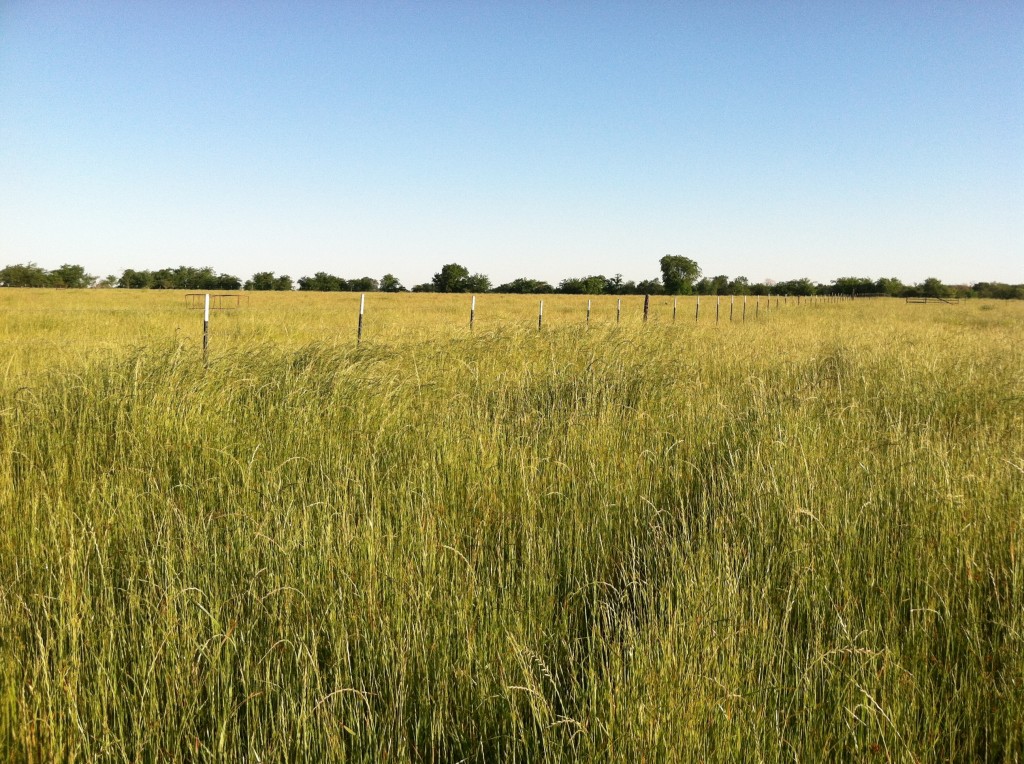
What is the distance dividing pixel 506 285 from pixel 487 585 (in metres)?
124

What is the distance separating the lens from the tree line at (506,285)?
97938 millimetres

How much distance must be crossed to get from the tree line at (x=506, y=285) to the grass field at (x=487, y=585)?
83.0 m

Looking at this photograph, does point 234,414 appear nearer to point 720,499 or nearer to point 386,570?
point 386,570

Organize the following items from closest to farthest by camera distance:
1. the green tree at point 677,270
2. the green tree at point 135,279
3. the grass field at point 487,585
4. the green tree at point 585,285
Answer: the grass field at point 487,585, the green tree at point 135,279, the green tree at point 585,285, the green tree at point 677,270

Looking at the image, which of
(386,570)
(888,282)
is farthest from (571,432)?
(888,282)

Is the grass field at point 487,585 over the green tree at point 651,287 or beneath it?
beneath

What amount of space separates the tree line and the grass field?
83038 millimetres

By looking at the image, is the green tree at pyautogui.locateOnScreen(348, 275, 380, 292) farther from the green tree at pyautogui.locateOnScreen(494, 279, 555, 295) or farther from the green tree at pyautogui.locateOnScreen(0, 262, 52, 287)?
the green tree at pyautogui.locateOnScreen(0, 262, 52, 287)

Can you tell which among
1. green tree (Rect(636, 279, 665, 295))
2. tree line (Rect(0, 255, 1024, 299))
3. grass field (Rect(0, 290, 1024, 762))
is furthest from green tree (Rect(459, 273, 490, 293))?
grass field (Rect(0, 290, 1024, 762))

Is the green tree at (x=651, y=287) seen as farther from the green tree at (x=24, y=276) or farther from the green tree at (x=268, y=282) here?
the green tree at (x=24, y=276)

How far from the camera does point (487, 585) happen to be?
2.39 metres

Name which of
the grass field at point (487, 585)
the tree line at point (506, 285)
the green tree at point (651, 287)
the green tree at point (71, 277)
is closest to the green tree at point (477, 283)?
the tree line at point (506, 285)

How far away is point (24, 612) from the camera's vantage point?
234cm

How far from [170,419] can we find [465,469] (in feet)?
7.56
